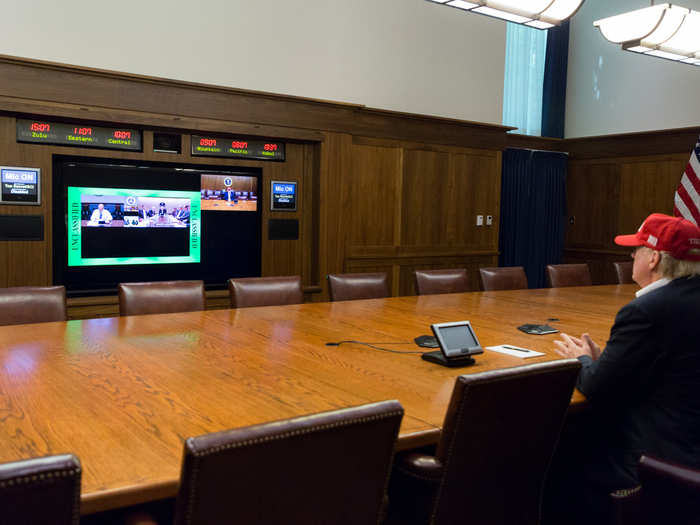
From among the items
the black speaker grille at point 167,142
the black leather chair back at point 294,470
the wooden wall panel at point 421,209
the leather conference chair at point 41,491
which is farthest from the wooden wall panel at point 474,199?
the leather conference chair at point 41,491

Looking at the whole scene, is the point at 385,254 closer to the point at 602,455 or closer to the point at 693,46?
the point at 693,46

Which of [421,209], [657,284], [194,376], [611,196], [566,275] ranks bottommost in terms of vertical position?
[194,376]

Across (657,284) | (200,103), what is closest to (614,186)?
(200,103)

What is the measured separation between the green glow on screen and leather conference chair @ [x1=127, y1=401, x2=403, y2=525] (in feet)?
14.4

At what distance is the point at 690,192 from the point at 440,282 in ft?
13.3

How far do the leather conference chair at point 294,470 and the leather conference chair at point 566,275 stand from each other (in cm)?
432

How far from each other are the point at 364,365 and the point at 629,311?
0.97 meters

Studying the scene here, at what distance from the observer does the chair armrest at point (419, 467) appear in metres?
1.66

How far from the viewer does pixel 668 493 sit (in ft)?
5.13

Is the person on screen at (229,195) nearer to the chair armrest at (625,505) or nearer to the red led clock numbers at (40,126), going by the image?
the red led clock numbers at (40,126)

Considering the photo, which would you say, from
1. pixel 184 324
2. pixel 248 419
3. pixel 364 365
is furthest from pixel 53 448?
pixel 184 324

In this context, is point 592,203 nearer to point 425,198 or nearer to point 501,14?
point 425,198

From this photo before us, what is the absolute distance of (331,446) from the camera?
119 cm

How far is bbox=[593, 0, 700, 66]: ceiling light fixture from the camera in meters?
4.12
